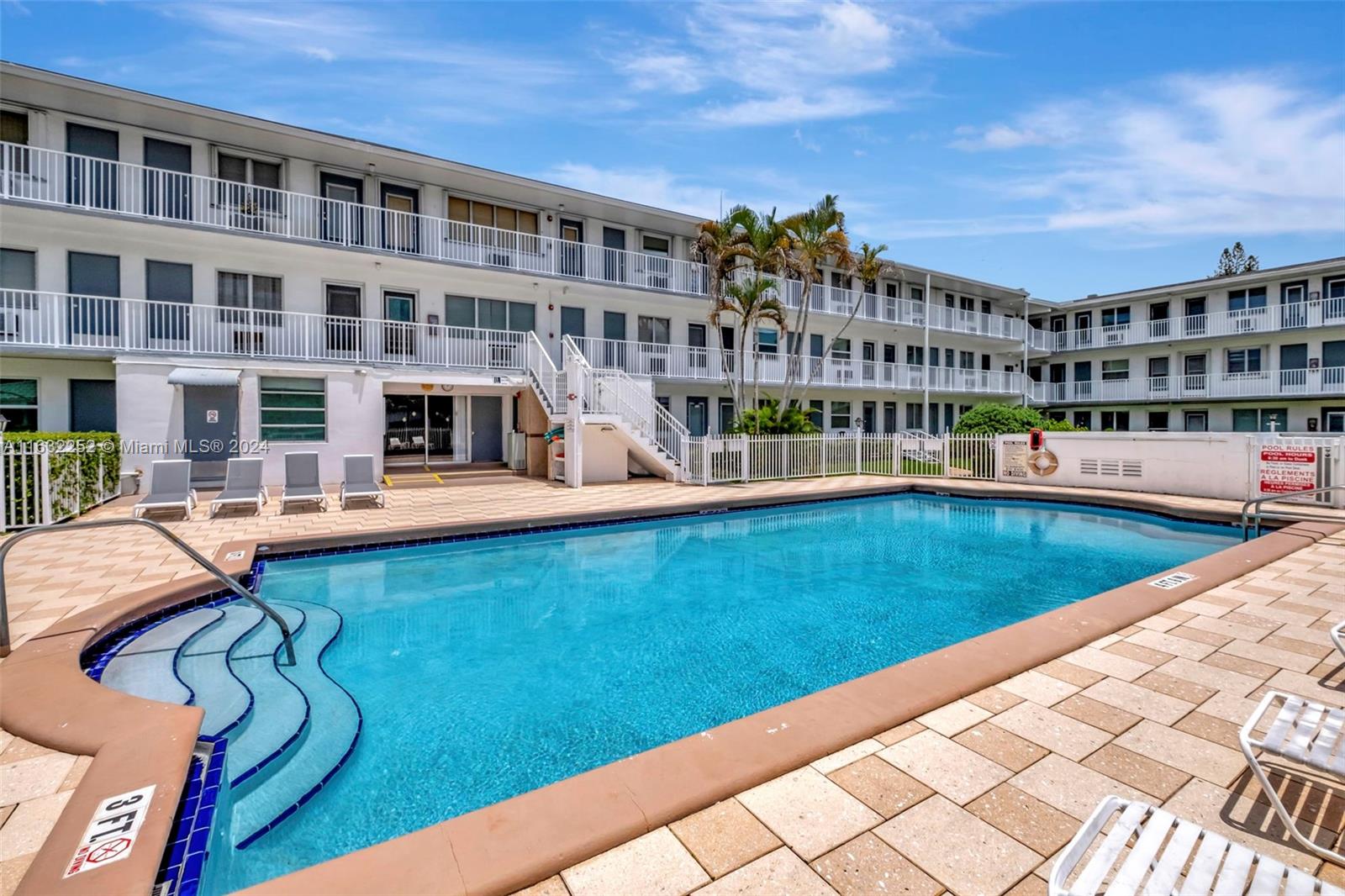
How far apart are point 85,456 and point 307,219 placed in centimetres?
735

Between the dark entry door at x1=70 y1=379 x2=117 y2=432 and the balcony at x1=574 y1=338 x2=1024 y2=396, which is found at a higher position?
the balcony at x1=574 y1=338 x2=1024 y2=396

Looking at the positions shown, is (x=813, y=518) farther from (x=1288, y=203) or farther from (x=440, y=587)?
(x=1288, y=203)

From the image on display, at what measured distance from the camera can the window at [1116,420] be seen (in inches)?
1119

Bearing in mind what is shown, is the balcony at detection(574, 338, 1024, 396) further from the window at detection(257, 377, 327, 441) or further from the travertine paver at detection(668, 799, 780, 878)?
the travertine paver at detection(668, 799, 780, 878)

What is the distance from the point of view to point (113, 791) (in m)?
2.64

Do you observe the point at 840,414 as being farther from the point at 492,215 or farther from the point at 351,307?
the point at 351,307

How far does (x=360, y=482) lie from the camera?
11930 mm

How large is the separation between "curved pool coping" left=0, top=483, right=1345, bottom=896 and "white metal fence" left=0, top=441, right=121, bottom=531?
5437mm

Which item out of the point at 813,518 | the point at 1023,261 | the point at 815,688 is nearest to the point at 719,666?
the point at 815,688

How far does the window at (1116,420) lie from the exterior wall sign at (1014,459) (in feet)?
56.4

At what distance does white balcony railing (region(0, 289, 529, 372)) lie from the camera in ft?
40.5

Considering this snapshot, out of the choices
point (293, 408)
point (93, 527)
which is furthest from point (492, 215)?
point (93, 527)

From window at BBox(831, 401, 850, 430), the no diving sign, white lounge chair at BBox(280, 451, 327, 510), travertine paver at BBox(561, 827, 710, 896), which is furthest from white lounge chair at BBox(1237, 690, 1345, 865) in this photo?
window at BBox(831, 401, 850, 430)

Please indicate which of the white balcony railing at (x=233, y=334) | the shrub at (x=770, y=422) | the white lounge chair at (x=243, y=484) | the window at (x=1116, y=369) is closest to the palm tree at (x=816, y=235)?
the shrub at (x=770, y=422)
